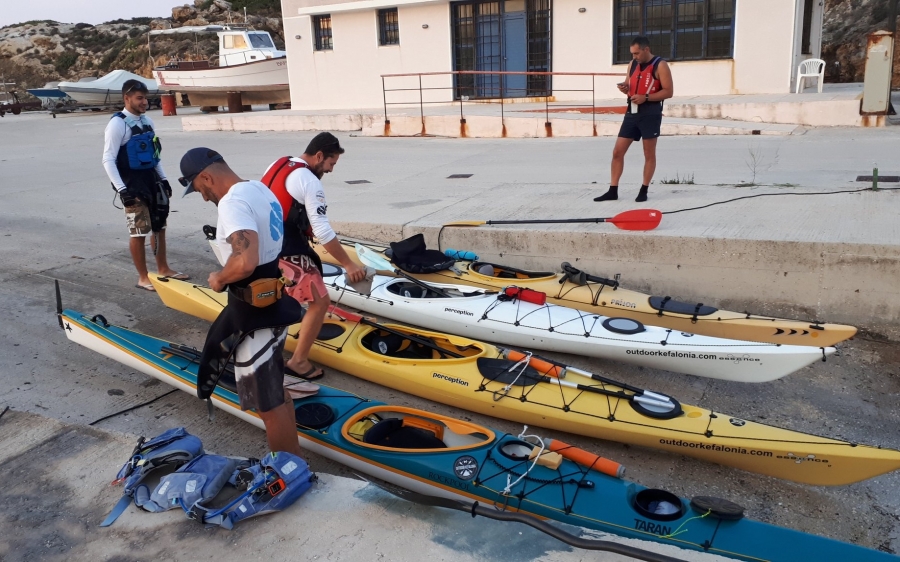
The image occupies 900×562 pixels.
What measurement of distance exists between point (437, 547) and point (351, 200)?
6.99 metres

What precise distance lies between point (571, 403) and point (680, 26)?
44.0 ft

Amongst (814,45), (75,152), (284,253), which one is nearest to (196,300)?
(284,253)

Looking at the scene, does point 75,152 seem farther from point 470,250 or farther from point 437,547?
point 437,547

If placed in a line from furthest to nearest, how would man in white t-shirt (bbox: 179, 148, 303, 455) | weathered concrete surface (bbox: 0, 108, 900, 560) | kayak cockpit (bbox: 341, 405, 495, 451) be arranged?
weathered concrete surface (bbox: 0, 108, 900, 560) < kayak cockpit (bbox: 341, 405, 495, 451) < man in white t-shirt (bbox: 179, 148, 303, 455)

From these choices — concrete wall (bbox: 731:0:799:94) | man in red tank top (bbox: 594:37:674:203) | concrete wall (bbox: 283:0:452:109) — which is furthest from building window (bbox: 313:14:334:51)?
man in red tank top (bbox: 594:37:674:203)

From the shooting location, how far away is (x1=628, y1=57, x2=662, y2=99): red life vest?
6820 mm

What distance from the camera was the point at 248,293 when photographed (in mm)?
3104

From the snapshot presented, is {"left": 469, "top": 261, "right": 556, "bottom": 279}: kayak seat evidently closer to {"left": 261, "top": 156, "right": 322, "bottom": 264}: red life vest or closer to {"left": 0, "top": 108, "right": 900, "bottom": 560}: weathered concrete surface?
{"left": 0, "top": 108, "right": 900, "bottom": 560}: weathered concrete surface

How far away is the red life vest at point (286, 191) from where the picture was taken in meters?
4.38

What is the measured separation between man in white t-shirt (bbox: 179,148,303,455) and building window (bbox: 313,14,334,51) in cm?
1716

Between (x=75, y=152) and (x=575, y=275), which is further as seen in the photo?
(x=75, y=152)

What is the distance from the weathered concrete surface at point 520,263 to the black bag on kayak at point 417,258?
2.74 ft

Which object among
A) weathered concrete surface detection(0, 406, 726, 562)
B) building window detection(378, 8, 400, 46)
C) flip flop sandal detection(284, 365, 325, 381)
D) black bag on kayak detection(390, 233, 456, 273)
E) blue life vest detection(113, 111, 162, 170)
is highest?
building window detection(378, 8, 400, 46)

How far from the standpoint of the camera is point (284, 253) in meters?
4.44
